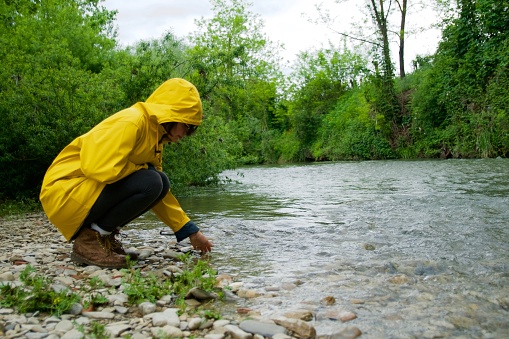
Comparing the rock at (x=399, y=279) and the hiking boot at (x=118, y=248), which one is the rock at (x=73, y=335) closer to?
the hiking boot at (x=118, y=248)

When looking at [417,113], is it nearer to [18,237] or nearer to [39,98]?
[39,98]

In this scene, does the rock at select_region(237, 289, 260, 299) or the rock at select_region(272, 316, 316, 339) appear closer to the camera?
the rock at select_region(272, 316, 316, 339)

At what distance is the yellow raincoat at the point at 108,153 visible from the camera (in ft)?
10.1

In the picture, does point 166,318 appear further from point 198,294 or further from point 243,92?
point 243,92

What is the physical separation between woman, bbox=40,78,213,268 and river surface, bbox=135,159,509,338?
2.98 feet

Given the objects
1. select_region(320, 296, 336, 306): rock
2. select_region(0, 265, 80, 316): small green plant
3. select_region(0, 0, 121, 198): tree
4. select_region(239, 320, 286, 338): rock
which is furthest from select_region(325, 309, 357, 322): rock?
select_region(0, 0, 121, 198): tree

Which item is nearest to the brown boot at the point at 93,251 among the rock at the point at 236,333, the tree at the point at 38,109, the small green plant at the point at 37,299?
the small green plant at the point at 37,299

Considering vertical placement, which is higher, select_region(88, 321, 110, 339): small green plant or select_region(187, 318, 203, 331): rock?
select_region(88, 321, 110, 339): small green plant

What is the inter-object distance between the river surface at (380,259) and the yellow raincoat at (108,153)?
113 cm

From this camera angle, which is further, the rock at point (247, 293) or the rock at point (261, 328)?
the rock at point (247, 293)

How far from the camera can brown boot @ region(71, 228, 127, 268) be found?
3.45m

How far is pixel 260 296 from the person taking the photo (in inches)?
113

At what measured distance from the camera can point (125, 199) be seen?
341 centimetres

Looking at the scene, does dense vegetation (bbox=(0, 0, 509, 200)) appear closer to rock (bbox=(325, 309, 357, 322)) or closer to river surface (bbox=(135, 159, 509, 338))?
river surface (bbox=(135, 159, 509, 338))
